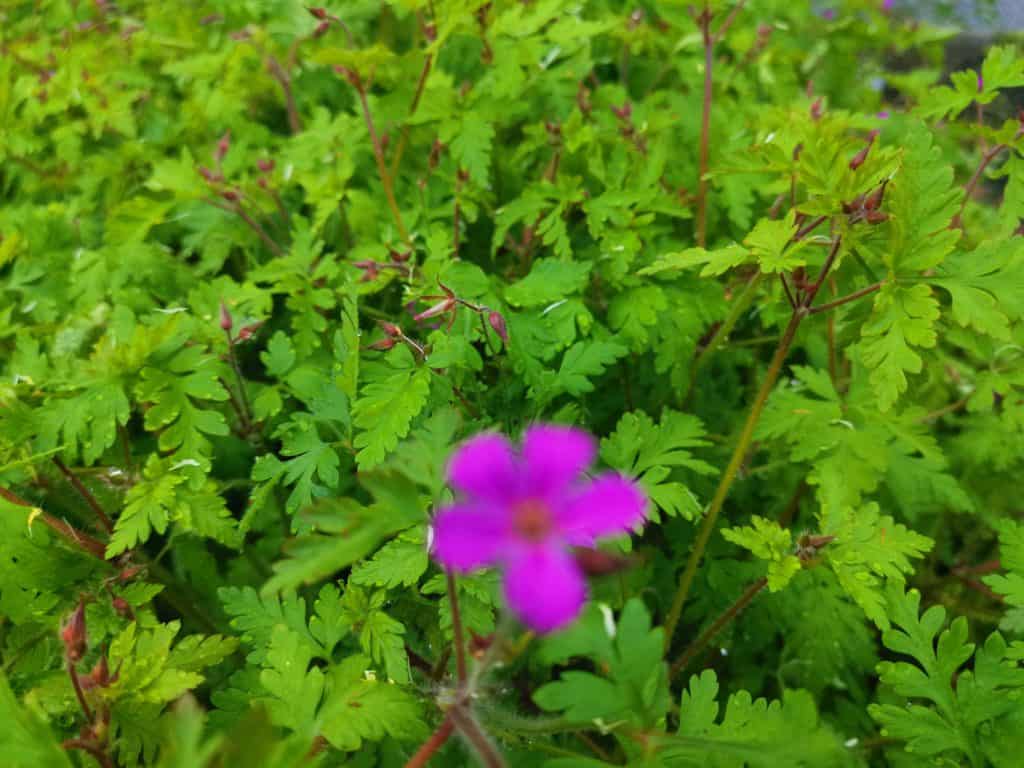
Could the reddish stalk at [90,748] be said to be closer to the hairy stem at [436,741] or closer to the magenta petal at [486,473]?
the hairy stem at [436,741]

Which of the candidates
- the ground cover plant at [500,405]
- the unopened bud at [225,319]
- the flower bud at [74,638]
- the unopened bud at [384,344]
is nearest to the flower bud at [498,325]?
the ground cover plant at [500,405]

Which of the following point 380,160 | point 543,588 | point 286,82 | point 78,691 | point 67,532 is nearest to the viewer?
point 543,588

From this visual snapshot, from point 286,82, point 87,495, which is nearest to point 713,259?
point 87,495

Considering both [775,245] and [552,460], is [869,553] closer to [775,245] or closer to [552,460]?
[775,245]

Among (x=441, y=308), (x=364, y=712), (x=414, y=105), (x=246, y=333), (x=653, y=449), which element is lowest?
(x=364, y=712)

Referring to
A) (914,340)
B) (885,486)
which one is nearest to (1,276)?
(914,340)

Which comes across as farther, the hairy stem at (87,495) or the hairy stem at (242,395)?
the hairy stem at (242,395)
